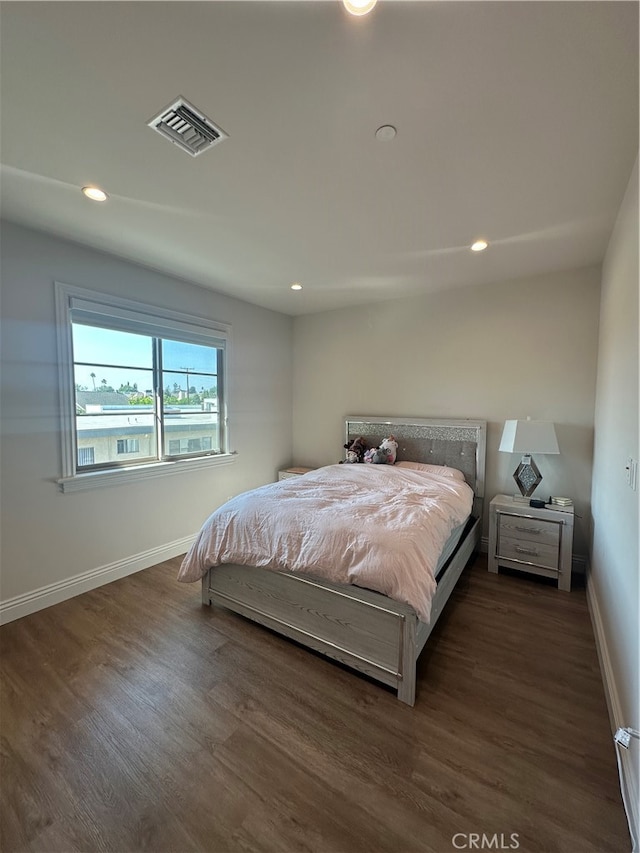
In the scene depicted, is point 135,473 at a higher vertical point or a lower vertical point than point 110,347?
lower

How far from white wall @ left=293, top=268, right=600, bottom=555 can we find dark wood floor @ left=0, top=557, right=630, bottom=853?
146 centimetres

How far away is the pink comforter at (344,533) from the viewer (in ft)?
5.58

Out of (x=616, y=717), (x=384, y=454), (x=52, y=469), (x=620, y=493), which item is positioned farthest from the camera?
(x=384, y=454)

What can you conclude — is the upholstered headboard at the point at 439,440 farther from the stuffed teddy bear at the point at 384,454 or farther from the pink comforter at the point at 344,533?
the pink comforter at the point at 344,533

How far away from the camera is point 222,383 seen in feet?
12.2

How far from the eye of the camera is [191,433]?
3482mm

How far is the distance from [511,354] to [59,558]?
412 cm

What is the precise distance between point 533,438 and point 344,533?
1.91 metres

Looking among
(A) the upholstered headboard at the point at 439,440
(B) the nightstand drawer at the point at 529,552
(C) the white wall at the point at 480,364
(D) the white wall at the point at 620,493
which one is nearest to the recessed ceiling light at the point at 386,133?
(D) the white wall at the point at 620,493

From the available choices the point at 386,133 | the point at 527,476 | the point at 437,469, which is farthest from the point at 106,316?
the point at 527,476

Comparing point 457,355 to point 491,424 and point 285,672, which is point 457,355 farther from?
point 285,672

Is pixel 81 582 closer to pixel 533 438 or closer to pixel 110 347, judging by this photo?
pixel 110 347

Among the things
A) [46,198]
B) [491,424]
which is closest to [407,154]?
[46,198]

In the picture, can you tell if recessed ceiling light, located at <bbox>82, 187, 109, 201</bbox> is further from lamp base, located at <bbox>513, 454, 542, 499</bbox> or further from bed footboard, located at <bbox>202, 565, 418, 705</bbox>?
lamp base, located at <bbox>513, 454, 542, 499</bbox>
